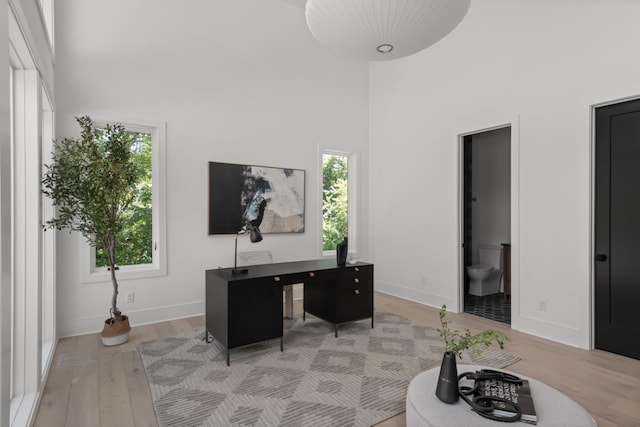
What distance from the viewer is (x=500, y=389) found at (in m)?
1.90

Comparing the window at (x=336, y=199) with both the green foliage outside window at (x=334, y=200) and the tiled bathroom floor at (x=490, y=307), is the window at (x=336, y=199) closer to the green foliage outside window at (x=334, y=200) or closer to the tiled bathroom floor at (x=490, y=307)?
the green foliage outside window at (x=334, y=200)

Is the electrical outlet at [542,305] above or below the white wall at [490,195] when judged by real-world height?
below

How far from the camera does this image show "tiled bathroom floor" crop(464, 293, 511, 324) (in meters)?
4.44

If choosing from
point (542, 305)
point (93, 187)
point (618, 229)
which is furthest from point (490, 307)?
point (93, 187)

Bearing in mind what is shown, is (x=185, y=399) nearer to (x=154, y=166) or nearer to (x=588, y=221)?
(x=154, y=166)

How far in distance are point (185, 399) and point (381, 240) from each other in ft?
12.7

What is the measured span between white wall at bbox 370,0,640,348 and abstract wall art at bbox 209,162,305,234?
1573 millimetres

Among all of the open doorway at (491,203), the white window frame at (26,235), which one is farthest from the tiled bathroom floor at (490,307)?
the white window frame at (26,235)

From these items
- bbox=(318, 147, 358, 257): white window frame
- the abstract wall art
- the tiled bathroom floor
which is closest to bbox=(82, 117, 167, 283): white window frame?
the abstract wall art

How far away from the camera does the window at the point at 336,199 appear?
18.6 feet

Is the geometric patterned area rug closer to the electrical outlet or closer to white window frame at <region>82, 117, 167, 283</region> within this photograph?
the electrical outlet

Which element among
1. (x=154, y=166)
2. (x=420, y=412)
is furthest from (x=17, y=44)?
(x=420, y=412)

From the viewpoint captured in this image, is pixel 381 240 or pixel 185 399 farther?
pixel 381 240

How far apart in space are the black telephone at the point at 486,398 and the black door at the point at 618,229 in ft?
6.36
